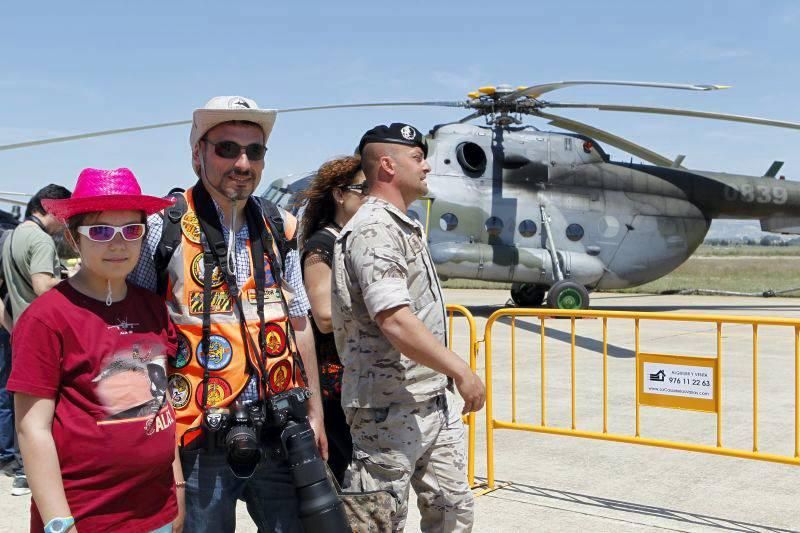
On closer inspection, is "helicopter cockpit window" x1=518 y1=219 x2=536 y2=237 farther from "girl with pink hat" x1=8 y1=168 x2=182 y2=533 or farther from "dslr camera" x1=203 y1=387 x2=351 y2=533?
"girl with pink hat" x1=8 y1=168 x2=182 y2=533

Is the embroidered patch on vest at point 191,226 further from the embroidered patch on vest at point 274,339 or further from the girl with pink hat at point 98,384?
the embroidered patch on vest at point 274,339

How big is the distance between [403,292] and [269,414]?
2.13ft

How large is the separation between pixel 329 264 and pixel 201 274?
1.05 meters

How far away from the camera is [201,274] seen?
2.60 m

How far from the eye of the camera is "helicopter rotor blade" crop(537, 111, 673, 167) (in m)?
14.4

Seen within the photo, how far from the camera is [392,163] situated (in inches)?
129

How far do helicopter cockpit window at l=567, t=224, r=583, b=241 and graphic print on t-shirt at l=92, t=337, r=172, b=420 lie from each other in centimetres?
1376

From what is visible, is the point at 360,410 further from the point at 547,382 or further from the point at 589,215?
the point at 589,215

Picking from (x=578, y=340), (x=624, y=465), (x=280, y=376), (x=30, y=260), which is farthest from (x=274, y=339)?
(x=578, y=340)

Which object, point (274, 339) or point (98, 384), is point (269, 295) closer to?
point (274, 339)

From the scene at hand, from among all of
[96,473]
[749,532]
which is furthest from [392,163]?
[749,532]

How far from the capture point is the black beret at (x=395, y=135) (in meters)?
3.24

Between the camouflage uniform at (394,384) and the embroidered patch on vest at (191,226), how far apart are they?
2.10 feet

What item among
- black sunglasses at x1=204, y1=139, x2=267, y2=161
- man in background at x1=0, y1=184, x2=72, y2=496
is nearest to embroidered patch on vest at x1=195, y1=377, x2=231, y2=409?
black sunglasses at x1=204, y1=139, x2=267, y2=161
